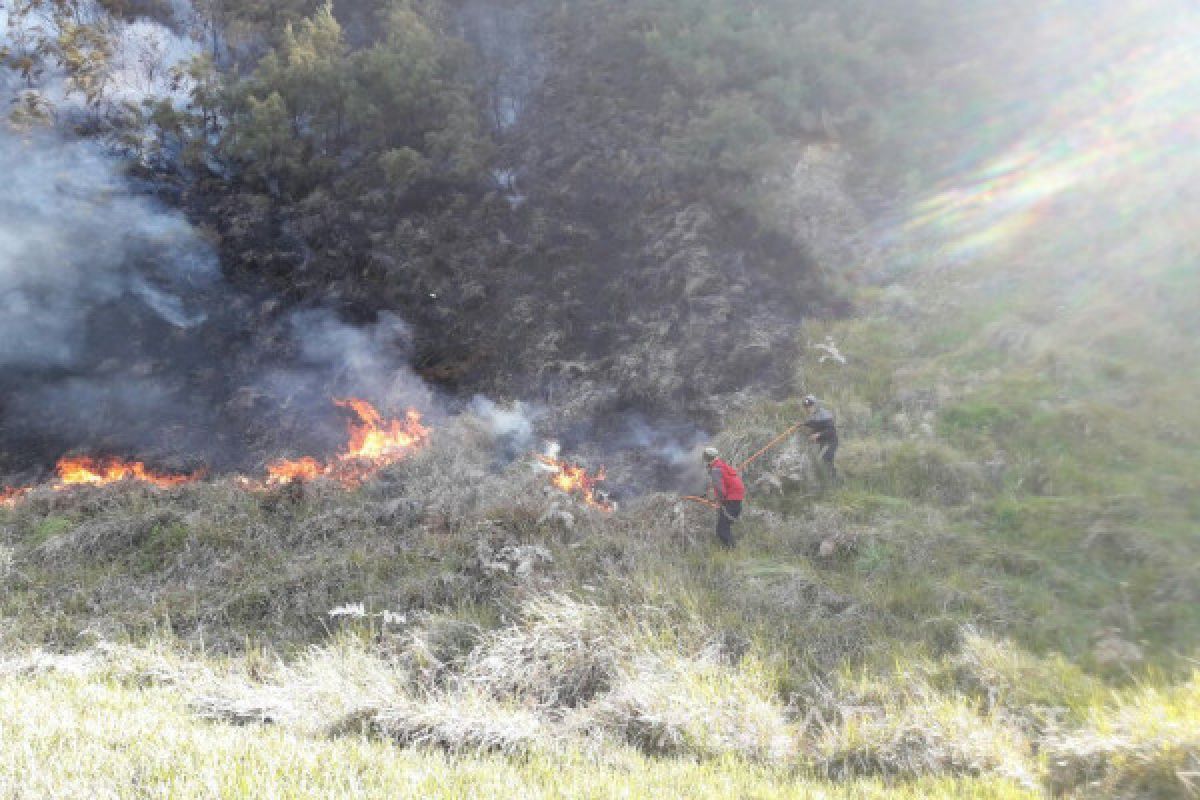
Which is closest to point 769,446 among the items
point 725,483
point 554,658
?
point 725,483

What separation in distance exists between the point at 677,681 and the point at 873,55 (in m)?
17.0

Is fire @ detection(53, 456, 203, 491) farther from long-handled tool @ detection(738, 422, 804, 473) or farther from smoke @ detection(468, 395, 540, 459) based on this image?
long-handled tool @ detection(738, 422, 804, 473)

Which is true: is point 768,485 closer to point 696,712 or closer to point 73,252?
point 696,712

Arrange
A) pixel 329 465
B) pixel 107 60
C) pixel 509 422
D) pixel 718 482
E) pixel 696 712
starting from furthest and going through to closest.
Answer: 1. pixel 107 60
2. pixel 509 422
3. pixel 329 465
4. pixel 718 482
5. pixel 696 712

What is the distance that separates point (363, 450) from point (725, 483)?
6683mm

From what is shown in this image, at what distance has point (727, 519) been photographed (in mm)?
8539

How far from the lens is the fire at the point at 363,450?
10.7m

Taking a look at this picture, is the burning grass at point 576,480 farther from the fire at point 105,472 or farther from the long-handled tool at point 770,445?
the fire at point 105,472

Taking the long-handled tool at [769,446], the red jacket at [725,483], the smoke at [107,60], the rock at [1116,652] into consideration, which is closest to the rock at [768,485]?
the long-handled tool at [769,446]

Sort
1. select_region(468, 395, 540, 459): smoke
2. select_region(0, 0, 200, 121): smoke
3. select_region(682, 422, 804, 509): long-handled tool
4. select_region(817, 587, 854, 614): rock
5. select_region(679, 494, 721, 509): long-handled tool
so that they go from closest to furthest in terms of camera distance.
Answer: select_region(817, 587, 854, 614): rock
select_region(679, 494, 721, 509): long-handled tool
select_region(682, 422, 804, 509): long-handled tool
select_region(468, 395, 540, 459): smoke
select_region(0, 0, 200, 121): smoke

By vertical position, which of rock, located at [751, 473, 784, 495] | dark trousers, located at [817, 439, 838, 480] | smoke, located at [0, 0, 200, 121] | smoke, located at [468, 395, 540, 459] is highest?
smoke, located at [0, 0, 200, 121]

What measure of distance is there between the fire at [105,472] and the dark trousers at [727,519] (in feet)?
27.7

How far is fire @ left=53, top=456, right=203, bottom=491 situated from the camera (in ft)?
36.5

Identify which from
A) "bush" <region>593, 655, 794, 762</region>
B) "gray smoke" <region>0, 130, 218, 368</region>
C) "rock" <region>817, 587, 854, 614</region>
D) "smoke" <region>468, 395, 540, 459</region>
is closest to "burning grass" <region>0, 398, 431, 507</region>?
"smoke" <region>468, 395, 540, 459</region>
